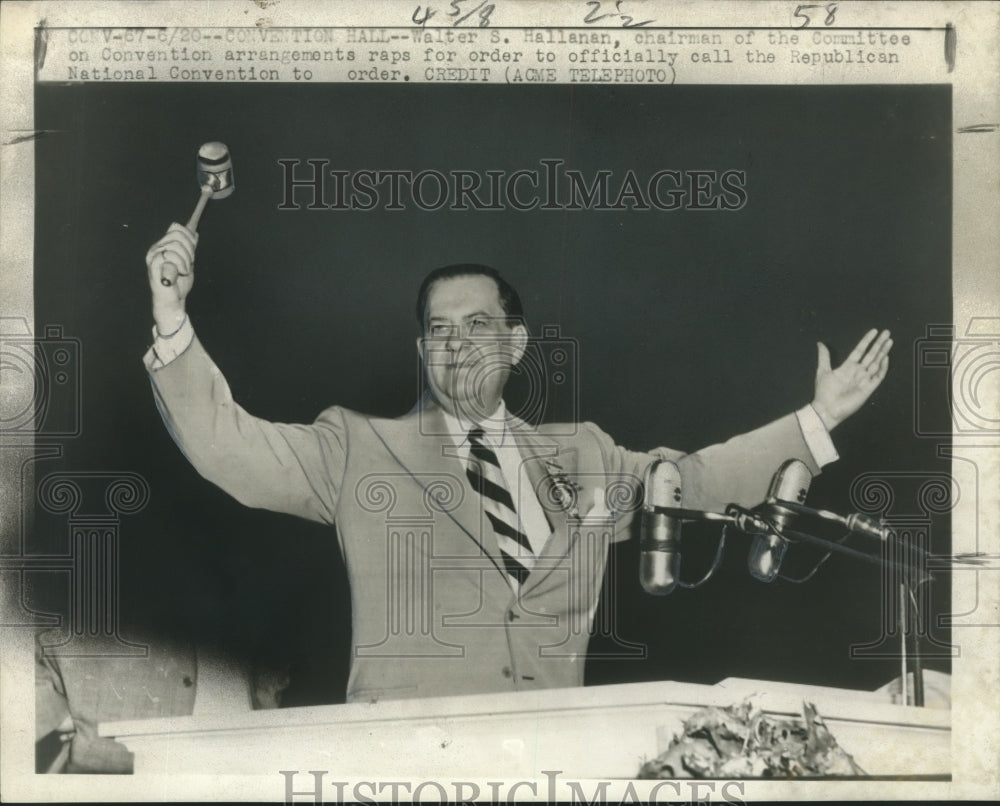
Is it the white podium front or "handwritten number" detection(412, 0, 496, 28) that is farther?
"handwritten number" detection(412, 0, 496, 28)

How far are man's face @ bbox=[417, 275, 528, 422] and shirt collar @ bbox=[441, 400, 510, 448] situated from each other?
0.06 feet

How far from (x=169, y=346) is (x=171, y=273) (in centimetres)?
22

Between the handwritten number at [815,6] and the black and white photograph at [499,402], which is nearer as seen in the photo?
the black and white photograph at [499,402]

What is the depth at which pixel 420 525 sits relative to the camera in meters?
3.46

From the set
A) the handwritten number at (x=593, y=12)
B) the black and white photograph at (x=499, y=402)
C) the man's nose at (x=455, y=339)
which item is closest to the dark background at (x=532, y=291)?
the black and white photograph at (x=499, y=402)

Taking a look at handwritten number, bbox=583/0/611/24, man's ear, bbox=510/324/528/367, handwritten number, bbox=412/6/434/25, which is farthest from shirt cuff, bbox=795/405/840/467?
handwritten number, bbox=412/6/434/25

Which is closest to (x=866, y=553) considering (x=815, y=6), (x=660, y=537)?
(x=660, y=537)

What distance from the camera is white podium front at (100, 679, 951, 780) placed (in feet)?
11.3

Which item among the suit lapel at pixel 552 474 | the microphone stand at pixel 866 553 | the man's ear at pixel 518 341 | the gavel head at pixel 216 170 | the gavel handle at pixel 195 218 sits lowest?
the microphone stand at pixel 866 553

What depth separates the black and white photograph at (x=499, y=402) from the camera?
3.45 m

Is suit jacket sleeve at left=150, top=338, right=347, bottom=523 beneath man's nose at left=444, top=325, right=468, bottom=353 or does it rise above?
beneath

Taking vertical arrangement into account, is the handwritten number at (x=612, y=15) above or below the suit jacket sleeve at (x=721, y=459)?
above

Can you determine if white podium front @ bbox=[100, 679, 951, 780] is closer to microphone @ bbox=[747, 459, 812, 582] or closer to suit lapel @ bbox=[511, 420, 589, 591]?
microphone @ bbox=[747, 459, 812, 582]

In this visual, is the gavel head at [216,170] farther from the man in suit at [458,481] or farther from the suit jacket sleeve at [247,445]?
the suit jacket sleeve at [247,445]
